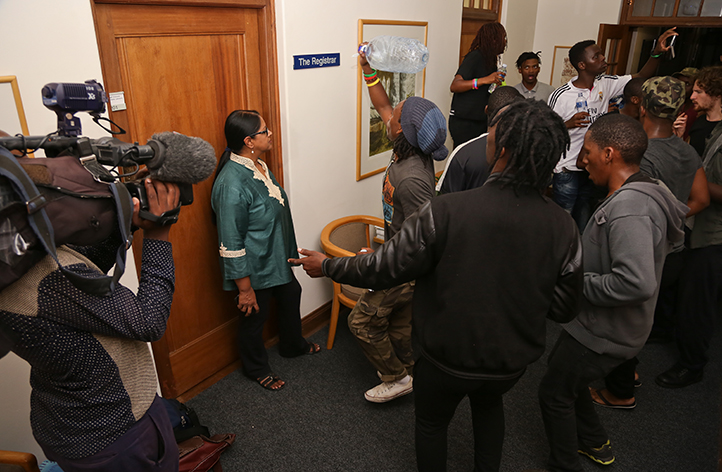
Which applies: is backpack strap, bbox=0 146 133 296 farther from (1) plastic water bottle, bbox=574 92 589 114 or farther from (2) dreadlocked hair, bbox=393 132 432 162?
(1) plastic water bottle, bbox=574 92 589 114

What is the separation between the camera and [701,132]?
3436mm

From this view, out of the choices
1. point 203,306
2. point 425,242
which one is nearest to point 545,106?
point 425,242

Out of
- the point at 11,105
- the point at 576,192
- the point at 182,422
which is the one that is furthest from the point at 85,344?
the point at 576,192

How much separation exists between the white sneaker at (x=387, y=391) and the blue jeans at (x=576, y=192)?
7.05 ft

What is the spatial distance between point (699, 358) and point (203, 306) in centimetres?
293

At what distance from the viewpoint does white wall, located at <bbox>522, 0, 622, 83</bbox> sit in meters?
5.69

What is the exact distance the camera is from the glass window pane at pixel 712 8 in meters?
→ 5.13

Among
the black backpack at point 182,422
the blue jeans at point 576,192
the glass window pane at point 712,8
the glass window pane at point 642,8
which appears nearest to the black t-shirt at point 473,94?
the blue jeans at point 576,192

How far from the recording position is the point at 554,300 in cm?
155

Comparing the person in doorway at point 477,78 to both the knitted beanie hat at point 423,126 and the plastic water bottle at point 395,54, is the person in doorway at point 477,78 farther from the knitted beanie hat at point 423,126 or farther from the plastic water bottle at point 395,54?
the knitted beanie hat at point 423,126

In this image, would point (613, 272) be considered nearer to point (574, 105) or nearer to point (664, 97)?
point (664, 97)

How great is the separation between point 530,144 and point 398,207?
0.90 metres

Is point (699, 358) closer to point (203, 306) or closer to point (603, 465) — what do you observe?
point (603, 465)

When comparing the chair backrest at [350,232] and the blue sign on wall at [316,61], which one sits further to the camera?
the chair backrest at [350,232]
